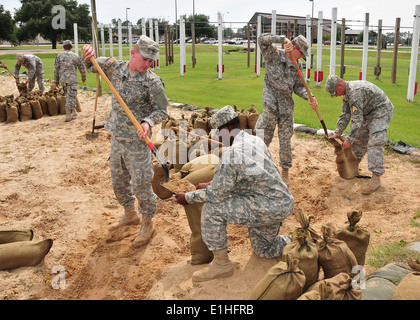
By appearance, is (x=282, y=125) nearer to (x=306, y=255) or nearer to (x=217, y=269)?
(x=217, y=269)

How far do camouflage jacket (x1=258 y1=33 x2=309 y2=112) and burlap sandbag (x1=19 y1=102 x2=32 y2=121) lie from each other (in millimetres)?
7432

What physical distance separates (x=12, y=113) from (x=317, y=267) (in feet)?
32.3

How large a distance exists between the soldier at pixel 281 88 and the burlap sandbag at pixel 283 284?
346cm

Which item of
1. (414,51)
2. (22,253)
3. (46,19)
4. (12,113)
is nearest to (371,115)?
(22,253)

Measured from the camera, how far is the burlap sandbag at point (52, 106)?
1147cm

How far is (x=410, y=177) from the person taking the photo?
20.3 ft

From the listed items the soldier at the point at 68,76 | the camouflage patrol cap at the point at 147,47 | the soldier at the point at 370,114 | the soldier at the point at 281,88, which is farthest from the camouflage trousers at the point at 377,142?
the soldier at the point at 68,76

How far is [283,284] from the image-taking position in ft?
9.39

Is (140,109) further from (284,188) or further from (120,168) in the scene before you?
(284,188)

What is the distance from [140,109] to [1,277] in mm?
2195

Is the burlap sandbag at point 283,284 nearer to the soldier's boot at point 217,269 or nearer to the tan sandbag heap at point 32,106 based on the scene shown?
the soldier's boot at point 217,269

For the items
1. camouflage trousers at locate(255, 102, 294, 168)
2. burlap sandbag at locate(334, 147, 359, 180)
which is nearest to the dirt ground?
burlap sandbag at locate(334, 147, 359, 180)
